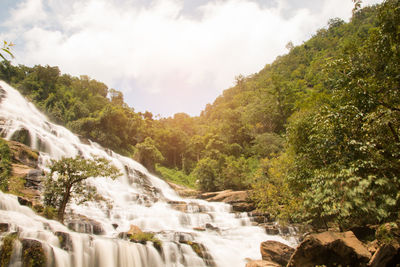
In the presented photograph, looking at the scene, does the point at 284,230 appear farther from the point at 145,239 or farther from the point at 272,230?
the point at 145,239

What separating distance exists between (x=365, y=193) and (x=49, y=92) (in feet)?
150

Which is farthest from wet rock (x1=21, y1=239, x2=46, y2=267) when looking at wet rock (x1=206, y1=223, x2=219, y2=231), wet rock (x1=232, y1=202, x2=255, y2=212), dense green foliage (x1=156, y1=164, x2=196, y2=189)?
dense green foliage (x1=156, y1=164, x2=196, y2=189)

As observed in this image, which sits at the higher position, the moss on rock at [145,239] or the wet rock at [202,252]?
the moss on rock at [145,239]

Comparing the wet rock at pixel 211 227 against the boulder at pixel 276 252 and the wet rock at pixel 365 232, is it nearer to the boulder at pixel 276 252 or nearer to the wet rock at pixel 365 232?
the boulder at pixel 276 252

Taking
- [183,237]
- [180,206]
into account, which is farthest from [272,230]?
[180,206]

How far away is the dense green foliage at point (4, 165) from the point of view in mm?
11547

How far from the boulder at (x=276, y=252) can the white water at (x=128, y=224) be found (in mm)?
1549

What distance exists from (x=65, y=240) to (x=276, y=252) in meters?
9.33

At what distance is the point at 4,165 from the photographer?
13.7m

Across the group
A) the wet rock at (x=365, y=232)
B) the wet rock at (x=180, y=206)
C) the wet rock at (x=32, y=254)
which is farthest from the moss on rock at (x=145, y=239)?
the wet rock at (x=365, y=232)

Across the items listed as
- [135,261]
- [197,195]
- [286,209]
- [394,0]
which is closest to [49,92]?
[197,195]

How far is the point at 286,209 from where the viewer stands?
1331 cm

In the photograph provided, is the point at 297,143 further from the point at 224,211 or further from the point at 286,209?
the point at 224,211

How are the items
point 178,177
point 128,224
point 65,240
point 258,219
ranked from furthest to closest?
point 178,177 → point 258,219 → point 128,224 → point 65,240
